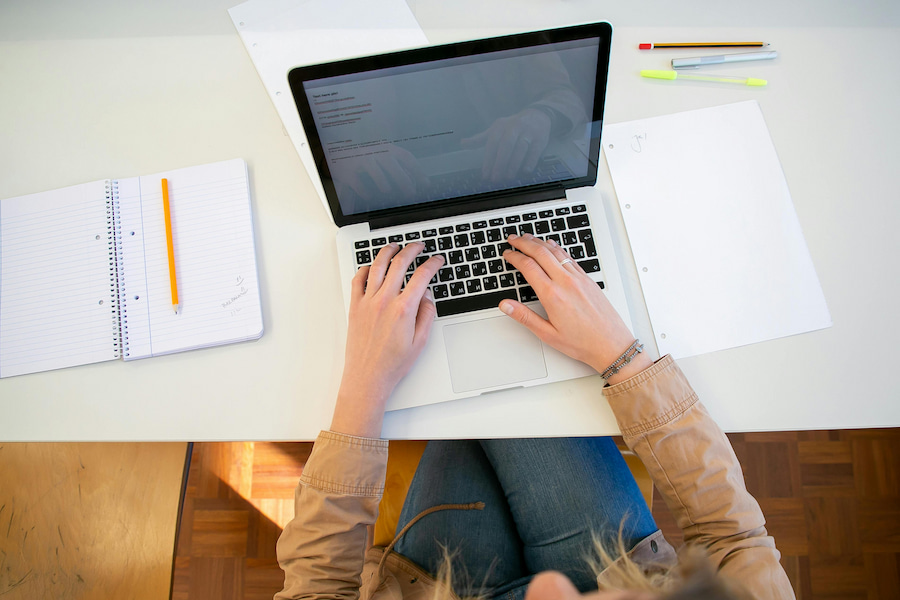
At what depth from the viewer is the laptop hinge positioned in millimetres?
685

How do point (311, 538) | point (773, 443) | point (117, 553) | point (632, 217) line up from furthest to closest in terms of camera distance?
point (773, 443)
point (117, 553)
point (632, 217)
point (311, 538)

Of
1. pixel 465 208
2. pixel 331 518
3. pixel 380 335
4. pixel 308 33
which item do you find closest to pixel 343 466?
pixel 331 518

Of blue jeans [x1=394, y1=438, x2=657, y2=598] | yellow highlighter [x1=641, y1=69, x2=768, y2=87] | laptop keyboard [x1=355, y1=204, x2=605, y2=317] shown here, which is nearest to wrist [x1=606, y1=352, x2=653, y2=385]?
laptop keyboard [x1=355, y1=204, x2=605, y2=317]

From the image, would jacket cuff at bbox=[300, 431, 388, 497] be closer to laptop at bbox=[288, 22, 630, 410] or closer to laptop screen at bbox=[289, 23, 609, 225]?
laptop at bbox=[288, 22, 630, 410]

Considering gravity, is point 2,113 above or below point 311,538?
above

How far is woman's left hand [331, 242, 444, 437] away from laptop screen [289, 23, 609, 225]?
3.7 inches

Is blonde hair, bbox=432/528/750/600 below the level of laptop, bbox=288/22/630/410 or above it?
below

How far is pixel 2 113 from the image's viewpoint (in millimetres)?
792

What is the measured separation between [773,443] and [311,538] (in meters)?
1.16

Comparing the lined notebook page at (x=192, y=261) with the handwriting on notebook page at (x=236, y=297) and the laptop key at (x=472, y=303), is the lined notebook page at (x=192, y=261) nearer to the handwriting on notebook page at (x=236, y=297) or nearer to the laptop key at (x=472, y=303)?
the handwriting on notebook page at (x=236, y=297)

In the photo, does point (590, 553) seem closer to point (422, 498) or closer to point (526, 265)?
point (422, 498)

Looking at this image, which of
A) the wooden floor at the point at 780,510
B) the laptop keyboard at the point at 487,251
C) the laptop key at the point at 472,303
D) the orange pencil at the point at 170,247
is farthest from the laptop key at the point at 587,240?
the wooden floor at the point at 780,510

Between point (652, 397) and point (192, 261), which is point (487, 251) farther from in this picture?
point (192, 261)

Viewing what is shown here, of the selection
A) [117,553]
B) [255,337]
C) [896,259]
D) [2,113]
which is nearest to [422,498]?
[255,337]
